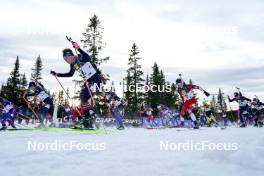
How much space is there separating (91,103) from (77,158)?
19.2 feet

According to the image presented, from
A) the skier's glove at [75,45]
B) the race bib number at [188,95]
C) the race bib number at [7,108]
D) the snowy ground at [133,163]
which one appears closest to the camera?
the snowy ground at [133,163]

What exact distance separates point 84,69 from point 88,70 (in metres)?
0.14

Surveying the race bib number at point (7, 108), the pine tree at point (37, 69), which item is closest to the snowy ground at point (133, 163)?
the race bib number at point (7, 108)

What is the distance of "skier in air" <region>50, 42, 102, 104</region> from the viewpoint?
8867 mm

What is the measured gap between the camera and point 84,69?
29.1 feet

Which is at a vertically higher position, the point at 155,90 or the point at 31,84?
the point at 155,90

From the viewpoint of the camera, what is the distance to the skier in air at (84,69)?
887cm

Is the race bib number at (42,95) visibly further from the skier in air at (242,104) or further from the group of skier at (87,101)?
the skier in air at (242,104)

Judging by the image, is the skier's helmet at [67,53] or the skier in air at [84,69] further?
the skier's helmet at [67,53]

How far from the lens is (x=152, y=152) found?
3.52 m

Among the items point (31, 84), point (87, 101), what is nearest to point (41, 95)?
point (31, 84)

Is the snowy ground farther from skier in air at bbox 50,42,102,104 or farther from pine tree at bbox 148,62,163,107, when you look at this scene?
pine tree at bbox 148,62,163,107

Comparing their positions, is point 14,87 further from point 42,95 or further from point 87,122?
point 87,122

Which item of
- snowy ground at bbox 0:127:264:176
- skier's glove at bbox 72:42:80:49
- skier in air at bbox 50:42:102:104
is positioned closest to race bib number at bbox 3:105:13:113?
skier in air at bbox 50:42:102:104
